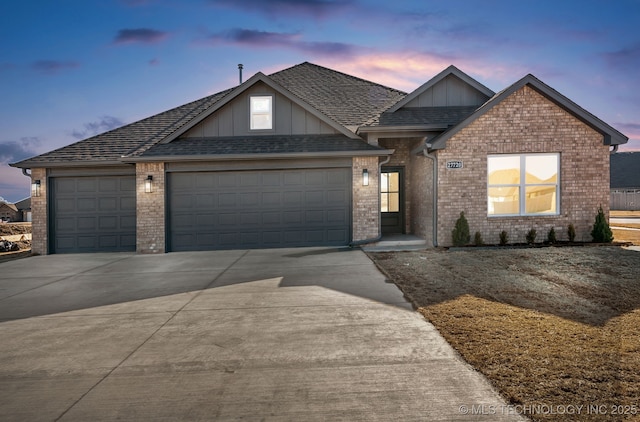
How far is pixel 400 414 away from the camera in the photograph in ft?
7.52

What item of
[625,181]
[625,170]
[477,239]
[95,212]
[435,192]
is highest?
[625,170]

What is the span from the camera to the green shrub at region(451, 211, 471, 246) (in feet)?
32.5

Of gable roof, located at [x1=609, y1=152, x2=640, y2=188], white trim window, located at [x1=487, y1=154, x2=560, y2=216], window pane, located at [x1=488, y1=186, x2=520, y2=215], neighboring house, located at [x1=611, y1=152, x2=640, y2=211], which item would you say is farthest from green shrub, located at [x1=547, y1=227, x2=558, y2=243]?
gable roof, located at [x1=609, y1=152, x2=640, y2=188]

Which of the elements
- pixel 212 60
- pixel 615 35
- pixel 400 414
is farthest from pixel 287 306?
pixel 615 35

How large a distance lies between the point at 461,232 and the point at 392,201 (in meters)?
3.53

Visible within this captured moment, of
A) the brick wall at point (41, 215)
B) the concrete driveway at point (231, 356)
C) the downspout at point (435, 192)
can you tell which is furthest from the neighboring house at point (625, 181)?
the brick wall at point (41, 215)

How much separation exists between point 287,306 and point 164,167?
812cm

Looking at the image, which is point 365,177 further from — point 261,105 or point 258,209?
point 261,105

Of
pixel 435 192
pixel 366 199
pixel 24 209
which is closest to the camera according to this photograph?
pixel 435 192

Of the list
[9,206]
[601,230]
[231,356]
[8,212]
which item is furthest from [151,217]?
[9,206]

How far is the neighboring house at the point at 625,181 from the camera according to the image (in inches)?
1351

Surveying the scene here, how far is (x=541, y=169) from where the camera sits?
10.2 m

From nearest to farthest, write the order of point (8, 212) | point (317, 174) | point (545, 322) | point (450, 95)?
point (545, 322) < point (317, 174) < point (450, 95) < point (8, 212)

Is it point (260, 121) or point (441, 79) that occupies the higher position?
point (441, 79)
